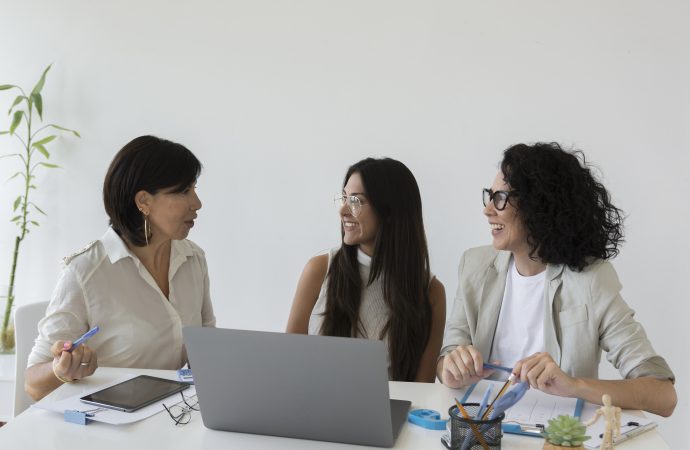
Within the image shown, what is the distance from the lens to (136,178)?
2.08m

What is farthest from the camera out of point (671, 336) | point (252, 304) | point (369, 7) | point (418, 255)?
point (252, 304)

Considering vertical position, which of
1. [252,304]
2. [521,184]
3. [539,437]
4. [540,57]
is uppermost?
[540,57]

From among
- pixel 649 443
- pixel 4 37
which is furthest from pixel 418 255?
pixel 4 37

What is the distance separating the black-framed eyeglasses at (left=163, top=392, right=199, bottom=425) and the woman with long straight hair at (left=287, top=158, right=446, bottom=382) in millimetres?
716

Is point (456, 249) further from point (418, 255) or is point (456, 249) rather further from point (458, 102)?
point (418, 255)

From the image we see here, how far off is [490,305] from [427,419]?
23.6 inches

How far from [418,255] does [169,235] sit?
2.69 feet

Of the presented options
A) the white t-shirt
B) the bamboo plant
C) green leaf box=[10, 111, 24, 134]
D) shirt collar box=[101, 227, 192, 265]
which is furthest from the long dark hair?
green leaf box=[10, 111, 24, 134]

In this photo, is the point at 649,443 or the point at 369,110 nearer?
the point at 649,443

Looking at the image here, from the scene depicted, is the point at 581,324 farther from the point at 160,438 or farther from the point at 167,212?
the point at 167,212

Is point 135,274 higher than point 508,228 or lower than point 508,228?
lower

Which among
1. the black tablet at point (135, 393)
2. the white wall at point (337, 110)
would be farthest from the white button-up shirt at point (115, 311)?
the white wall at point (337, 110)

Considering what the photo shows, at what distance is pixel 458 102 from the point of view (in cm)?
308

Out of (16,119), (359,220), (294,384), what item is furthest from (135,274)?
(16,119)
